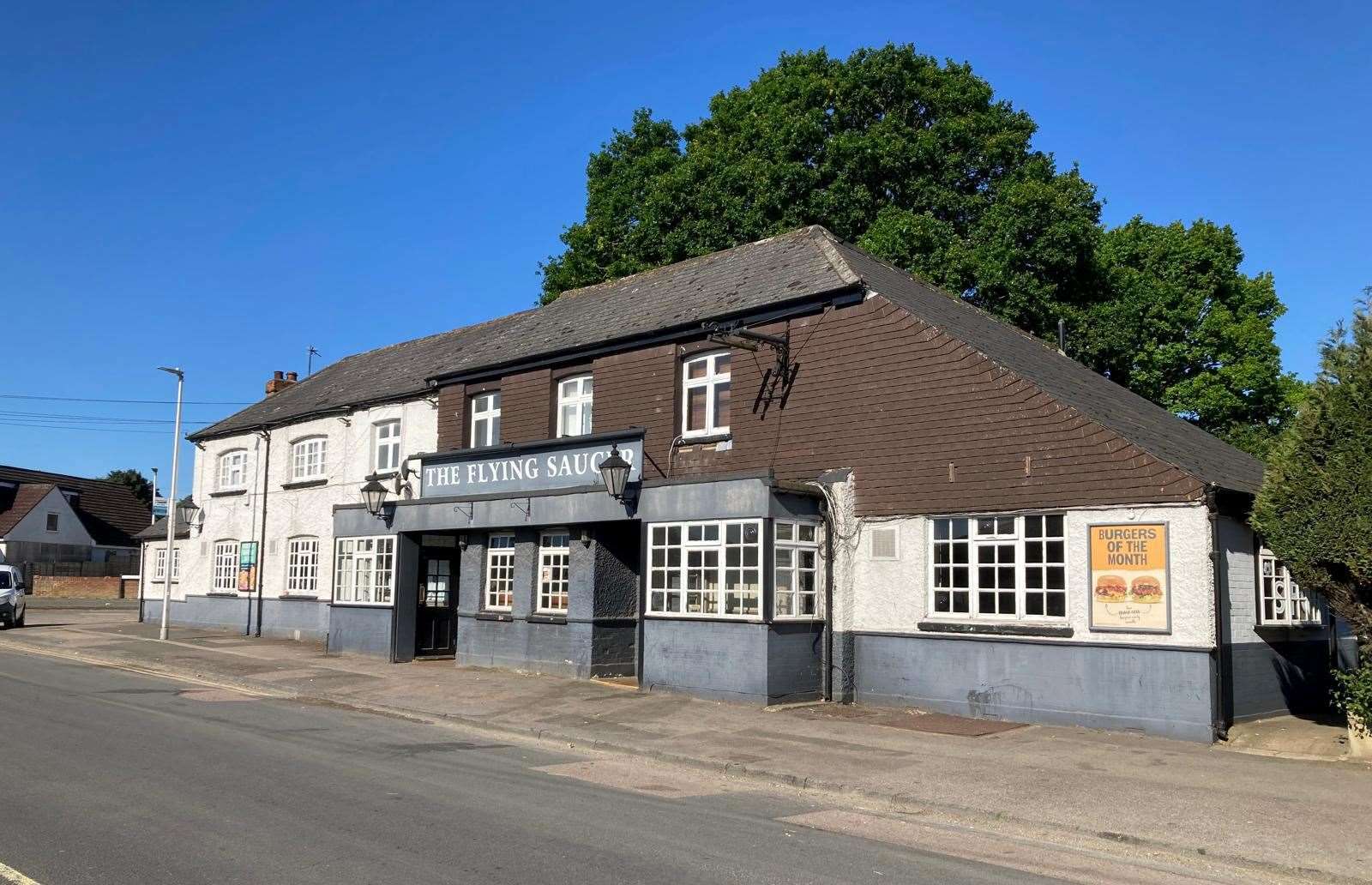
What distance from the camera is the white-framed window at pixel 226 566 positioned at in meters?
31.4

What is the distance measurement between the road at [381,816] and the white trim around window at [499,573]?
710 centimetres

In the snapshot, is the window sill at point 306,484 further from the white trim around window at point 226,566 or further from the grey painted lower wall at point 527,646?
the grey painted lower wall at point 527,646

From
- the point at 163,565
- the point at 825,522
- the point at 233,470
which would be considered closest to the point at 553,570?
the point at 825,522

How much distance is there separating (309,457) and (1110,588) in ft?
72.2

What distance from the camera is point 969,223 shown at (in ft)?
98.3

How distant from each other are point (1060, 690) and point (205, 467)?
27723mm

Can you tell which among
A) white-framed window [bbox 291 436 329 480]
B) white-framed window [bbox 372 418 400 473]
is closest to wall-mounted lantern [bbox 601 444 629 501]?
white-framed window [bbox 372 418 400 473]

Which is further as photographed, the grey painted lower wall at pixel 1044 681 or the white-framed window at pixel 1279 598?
the white-framed window at pixel 1279 598

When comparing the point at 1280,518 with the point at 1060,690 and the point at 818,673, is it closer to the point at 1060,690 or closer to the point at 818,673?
the point at 1060,690

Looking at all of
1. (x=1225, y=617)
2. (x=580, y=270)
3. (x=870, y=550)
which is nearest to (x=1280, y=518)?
(x=1225, y=617)

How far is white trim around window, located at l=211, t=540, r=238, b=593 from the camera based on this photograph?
3139cm

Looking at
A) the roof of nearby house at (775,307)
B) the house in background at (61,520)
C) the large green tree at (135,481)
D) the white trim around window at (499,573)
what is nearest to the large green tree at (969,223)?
the roof of nearby house at (775,307)

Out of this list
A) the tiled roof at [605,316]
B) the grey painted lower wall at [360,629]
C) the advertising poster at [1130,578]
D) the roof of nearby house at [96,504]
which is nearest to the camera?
the advertising poster at [1130,578]

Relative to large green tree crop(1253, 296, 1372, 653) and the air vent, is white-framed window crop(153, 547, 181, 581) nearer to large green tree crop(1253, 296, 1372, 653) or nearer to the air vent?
the air vent
